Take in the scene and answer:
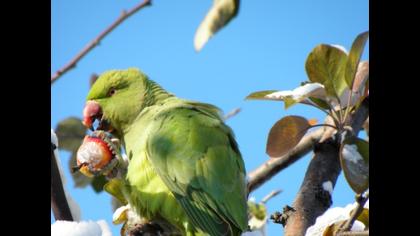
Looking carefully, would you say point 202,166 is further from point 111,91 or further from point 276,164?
point 111,91

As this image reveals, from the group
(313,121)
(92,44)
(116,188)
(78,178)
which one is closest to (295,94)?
(313,121)

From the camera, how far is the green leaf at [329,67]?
6.90 ft

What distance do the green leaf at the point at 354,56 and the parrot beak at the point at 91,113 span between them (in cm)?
118

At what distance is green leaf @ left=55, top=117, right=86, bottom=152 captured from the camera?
276 centimetres

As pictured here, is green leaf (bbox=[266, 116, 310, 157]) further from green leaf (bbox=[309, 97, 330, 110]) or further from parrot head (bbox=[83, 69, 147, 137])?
parrot head (bbox=[83, 69, 147, 137])

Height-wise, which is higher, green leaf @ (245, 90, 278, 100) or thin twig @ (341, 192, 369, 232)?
green leaf @ (245, 90, 278, 100)

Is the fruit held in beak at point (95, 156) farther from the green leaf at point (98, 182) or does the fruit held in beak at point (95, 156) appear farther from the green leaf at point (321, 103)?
the green leaf at point (321, 103)

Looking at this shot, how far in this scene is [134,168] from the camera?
2412 millimetres

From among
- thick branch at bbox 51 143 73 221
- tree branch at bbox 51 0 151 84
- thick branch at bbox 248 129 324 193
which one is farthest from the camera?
thick branch at bbox 248 129 324 193

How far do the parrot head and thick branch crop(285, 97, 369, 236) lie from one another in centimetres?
92

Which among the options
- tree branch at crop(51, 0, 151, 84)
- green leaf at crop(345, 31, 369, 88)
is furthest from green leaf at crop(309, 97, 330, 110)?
tree branch at crop(51, 0, 151, 84)

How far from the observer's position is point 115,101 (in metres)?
2.81

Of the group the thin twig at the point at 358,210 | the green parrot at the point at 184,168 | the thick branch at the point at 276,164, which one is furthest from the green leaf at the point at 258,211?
the thin twig at the point at 358,210
